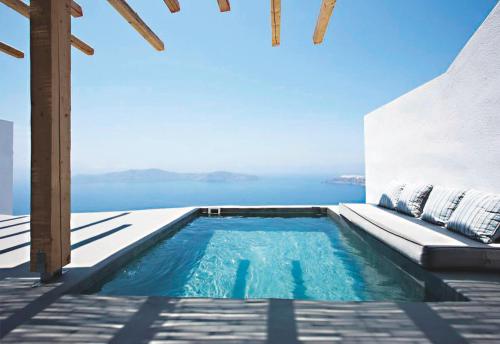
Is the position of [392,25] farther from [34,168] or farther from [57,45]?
[34,168]

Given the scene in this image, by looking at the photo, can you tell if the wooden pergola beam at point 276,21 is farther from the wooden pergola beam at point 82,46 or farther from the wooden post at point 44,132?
the wooden pergola beam at point 82,46

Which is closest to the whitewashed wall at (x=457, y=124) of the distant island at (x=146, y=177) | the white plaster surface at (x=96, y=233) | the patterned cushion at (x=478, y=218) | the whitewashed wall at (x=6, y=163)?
the patterned cushion at (x=478, y=218)

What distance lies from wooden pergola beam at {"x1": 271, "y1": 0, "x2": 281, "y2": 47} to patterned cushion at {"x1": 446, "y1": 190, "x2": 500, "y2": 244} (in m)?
2.96

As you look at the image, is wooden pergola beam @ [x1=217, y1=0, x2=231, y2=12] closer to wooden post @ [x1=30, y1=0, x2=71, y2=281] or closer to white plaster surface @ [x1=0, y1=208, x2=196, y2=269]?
wooden post @ [x1=30, y1=0, x2=71, y2=281]

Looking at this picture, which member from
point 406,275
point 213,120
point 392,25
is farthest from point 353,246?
point 213,120

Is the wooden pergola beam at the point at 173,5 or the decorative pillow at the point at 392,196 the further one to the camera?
the decorative pillow at the point at 392,196

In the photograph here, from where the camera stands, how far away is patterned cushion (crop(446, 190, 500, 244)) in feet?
8.29

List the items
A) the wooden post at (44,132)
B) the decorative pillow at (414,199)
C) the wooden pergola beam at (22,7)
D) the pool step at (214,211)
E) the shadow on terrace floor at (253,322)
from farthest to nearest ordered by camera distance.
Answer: the pool step at (214,211)
the decorative pillow at (414,199)
the wooden pergola beam at (22,7)
the wooden post at (44,132)
the shadow on terrace floor at (253,322)

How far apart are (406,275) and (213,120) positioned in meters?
24.2

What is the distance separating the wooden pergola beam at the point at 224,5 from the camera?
275 cm

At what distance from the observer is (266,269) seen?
3.21 m

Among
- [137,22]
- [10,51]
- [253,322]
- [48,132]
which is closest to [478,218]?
[253,322]

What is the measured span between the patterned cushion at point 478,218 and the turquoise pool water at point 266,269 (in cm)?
82

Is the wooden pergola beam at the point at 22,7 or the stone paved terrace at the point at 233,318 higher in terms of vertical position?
the wooden pergola beam at the point at 22,7
